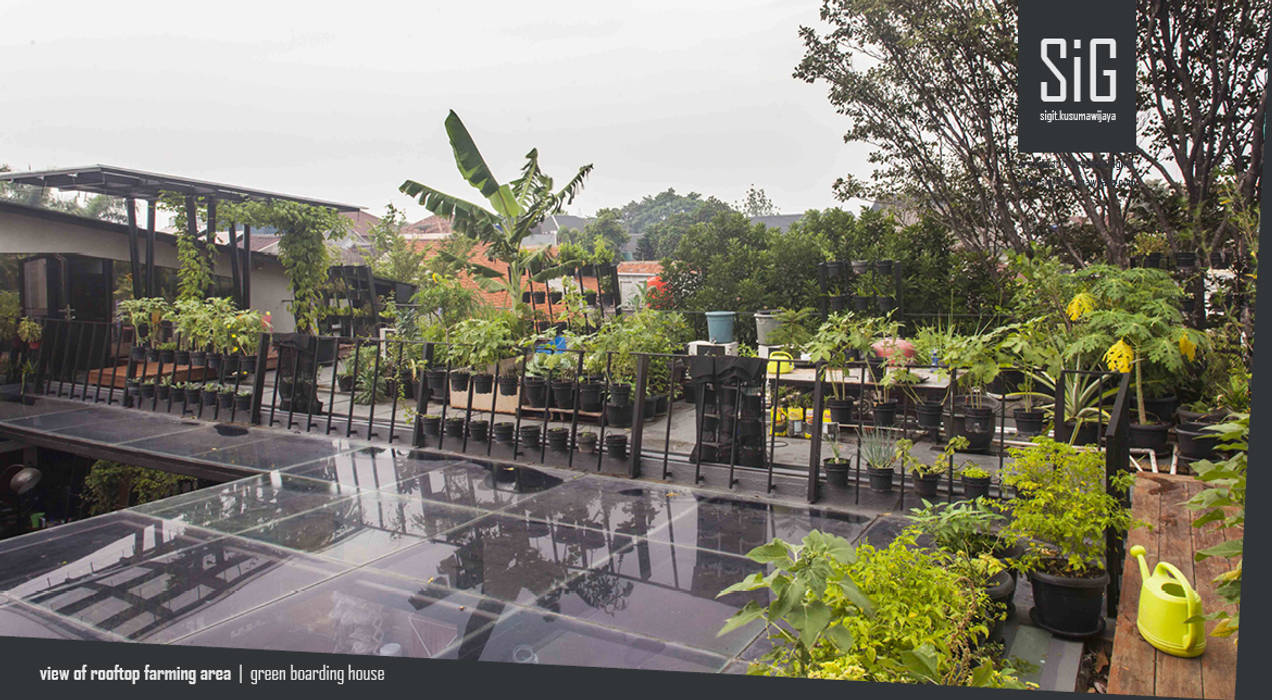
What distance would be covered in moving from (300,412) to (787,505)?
4.84m

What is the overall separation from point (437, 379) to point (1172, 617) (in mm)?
5825

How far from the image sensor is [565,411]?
6.61m

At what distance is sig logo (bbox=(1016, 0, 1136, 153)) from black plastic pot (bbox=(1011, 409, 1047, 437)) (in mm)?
2112

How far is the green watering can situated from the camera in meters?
2.11

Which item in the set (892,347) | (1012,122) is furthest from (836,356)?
(1012,122)

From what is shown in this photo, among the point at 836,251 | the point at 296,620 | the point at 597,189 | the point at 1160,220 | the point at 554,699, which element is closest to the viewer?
the point at 554,699

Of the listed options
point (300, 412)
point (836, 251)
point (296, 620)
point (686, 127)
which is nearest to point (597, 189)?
point (686, 127)

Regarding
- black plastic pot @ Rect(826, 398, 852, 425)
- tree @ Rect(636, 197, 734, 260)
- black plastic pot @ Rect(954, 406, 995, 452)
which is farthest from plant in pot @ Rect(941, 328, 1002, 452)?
tree @ Rect(636, 197, 734, 260)

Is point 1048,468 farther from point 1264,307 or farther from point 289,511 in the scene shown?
point 289,511

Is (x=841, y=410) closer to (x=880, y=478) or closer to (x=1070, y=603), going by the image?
(x=880, y=478)

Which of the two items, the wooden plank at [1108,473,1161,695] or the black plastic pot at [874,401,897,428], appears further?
the black plastic pot at [874,401,897,428]

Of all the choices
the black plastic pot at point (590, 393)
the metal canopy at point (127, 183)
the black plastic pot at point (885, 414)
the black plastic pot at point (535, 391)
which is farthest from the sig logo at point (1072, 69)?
the metal canopy at point (127, 183)

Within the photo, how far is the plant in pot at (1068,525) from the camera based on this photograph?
2553 millimetres

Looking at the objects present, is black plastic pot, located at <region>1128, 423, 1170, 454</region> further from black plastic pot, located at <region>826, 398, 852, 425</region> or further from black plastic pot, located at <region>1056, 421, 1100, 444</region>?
black plastic pot, located at <region>826, 398, 852, 425</region>
